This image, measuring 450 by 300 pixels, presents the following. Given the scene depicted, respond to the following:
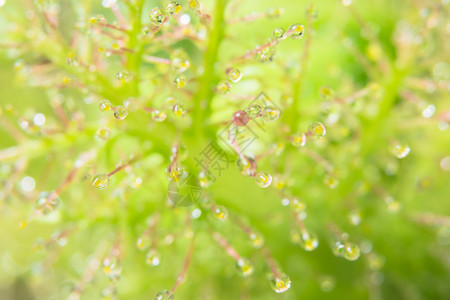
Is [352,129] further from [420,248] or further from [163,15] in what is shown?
[163,15]

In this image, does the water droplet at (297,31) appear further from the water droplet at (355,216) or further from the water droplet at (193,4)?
the water droplet at (355,216)

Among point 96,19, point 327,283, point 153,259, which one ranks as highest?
point 96,19

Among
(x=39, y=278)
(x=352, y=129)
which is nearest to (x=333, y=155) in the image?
(x=352, y=129)

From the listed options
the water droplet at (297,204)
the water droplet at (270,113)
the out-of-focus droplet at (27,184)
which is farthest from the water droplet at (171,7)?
the out-of-focus droplet at (27,184)

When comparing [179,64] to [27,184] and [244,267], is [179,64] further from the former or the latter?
[27,184]

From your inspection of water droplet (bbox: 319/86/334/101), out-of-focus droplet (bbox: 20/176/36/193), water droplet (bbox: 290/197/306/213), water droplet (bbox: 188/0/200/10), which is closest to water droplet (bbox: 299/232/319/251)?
water droplet (bbox: 290/197/306/213)

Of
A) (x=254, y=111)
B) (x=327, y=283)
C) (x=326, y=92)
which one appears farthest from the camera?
(x=327, y=283)

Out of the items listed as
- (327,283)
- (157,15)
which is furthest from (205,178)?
(327,283)

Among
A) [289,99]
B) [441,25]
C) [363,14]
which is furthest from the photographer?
[363,14]
